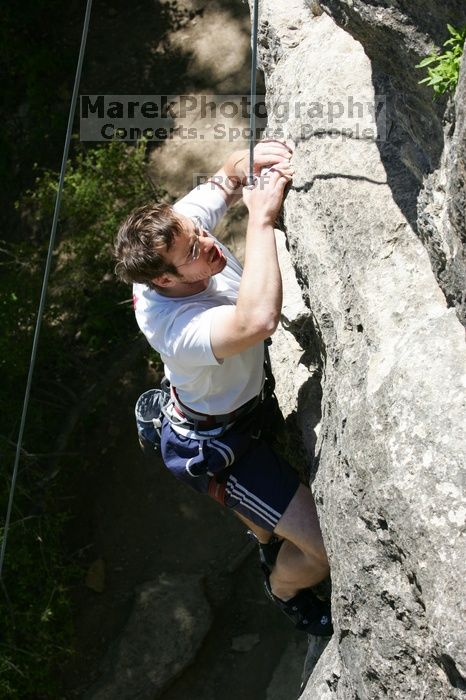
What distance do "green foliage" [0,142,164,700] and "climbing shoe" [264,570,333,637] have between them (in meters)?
2.15

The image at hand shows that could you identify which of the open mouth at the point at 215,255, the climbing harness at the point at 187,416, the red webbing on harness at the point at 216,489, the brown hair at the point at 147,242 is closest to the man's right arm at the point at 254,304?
the open mouth at the point at 215,255

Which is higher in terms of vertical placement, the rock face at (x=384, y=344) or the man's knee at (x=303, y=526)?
the rock face at (x=384, y=344)

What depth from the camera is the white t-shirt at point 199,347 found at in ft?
9.96

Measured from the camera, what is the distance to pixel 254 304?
9.42 ft

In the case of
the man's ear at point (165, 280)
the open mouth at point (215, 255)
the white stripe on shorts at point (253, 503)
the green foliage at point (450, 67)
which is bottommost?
the white stripe on shorts at point (253, 503)

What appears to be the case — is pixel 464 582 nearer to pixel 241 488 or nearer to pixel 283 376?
pixel 241 488

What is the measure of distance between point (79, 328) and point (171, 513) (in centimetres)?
158

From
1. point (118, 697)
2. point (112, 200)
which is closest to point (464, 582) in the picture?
point (118, 697)

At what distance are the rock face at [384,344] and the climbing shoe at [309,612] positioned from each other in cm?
34

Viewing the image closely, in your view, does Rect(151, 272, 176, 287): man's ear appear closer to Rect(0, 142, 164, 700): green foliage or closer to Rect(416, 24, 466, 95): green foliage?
Rect(416, 24, 466, 95): green foliage

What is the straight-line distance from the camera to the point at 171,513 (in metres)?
5.93

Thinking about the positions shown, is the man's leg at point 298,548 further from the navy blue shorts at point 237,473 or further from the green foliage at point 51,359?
the green foliage at point 51,359

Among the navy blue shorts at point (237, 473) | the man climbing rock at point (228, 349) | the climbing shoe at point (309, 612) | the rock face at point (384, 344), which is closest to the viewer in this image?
the rock face at point (384, 344)

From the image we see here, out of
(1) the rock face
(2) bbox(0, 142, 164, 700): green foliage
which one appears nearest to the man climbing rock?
(1) the rock face
